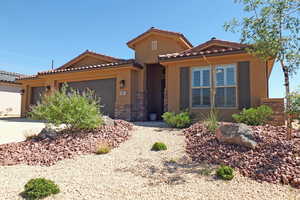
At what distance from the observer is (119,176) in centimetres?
415

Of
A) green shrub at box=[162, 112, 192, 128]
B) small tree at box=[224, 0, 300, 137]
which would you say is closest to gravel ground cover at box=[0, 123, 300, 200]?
green shrub at box=[162, 112, 192, 128]

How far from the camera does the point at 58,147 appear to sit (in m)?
5.88

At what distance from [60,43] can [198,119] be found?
562 inches

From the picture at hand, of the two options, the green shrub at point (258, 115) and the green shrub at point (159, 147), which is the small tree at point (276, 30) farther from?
the green shrub at point (159, 147)

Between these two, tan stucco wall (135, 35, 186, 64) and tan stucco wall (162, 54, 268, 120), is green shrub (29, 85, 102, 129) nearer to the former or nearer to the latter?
tan stucco wall (162, 54, 268, 120)

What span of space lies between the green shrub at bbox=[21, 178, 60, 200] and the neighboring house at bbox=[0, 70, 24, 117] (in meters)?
20.6

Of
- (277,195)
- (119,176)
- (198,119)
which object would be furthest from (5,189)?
(198,119)

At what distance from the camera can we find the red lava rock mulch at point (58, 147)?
5293 millimetres

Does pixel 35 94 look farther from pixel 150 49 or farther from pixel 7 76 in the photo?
pixel 150 49

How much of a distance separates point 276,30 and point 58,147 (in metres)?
6.94

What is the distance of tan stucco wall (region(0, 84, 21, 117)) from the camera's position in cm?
2033

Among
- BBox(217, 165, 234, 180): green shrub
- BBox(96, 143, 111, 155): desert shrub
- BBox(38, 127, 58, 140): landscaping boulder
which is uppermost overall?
BBox(38, 127, 58, 140): landscaping boulder

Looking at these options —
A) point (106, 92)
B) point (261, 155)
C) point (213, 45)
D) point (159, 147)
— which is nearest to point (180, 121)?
point (159, 147)

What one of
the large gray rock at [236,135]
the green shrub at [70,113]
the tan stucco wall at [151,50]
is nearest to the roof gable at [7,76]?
the tan stucco wall at [151,50]
